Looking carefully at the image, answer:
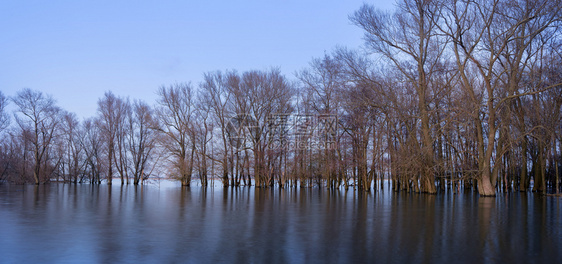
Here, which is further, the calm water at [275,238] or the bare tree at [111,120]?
the bare tree at [111,120]

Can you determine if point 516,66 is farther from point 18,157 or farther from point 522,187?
point 18,157

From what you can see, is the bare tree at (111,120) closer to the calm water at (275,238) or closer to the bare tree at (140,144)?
the bare tree at (140,144)

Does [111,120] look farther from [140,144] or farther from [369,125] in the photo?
[369,125]

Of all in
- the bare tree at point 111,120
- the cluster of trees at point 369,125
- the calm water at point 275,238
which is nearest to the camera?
the calm water at point 275,238

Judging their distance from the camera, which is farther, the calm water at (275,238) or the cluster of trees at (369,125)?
the cluster of trees at (369,125)

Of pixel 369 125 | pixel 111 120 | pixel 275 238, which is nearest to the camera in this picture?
pixel 275 238

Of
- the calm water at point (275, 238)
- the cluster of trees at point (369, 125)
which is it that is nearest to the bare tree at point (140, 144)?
the cluster of trees at point (369, 125)

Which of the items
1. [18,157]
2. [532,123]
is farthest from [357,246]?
[18,157]

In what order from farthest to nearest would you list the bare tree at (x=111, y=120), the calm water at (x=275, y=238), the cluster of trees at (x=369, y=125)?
the bare tree at (x=111, y=120), the cluster of trees at (x=369, y=125), the calm water at (x=275, y=238)

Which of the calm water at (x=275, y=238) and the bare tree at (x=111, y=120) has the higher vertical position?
the bare tree at (x=111, y=120)

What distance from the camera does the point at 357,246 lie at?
7.00 m

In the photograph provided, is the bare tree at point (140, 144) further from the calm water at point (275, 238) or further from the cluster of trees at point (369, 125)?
the calm water at point (275, 238)

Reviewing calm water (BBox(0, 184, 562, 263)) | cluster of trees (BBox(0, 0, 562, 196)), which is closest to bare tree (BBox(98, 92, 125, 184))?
cluster of trees (BBox(0, 0, 562, 196))

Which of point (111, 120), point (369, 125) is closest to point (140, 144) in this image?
point (111, 120)
